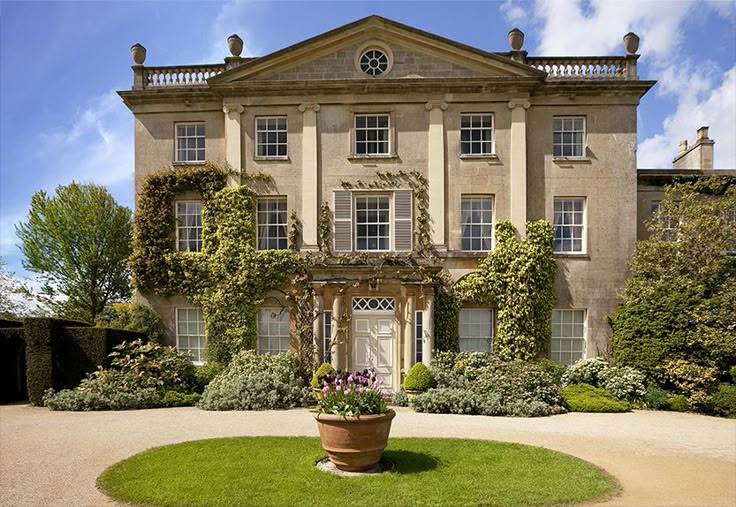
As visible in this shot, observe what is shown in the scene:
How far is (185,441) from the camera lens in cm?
1002

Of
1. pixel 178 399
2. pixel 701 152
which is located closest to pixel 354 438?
pixel 178 399

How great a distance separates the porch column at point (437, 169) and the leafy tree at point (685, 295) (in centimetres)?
615

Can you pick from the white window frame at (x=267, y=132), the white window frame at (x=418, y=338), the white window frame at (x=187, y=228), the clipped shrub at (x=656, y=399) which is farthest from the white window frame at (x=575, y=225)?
the white window frame at (x=187, y=228)

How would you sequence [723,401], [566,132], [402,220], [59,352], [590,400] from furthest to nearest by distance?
[566,132]
[402,220]
[59,352]
[590,400]
[723,401]

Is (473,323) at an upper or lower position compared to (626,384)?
upper

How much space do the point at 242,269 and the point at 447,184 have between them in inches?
287

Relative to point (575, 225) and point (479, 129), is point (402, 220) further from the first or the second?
point (575, 225)

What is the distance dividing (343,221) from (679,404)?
11.0 m

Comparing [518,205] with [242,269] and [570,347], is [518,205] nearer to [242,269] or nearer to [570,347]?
[570,347]

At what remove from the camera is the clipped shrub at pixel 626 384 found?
15008 mm

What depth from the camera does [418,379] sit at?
1513cm

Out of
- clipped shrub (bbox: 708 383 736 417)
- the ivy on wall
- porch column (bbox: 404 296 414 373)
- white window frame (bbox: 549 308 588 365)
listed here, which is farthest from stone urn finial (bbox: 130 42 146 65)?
clipped shrub (bbox: 708 383 736 417)

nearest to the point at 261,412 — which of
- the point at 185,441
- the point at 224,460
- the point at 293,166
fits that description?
the point at 185,441

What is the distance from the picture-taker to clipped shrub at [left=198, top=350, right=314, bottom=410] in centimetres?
1409
